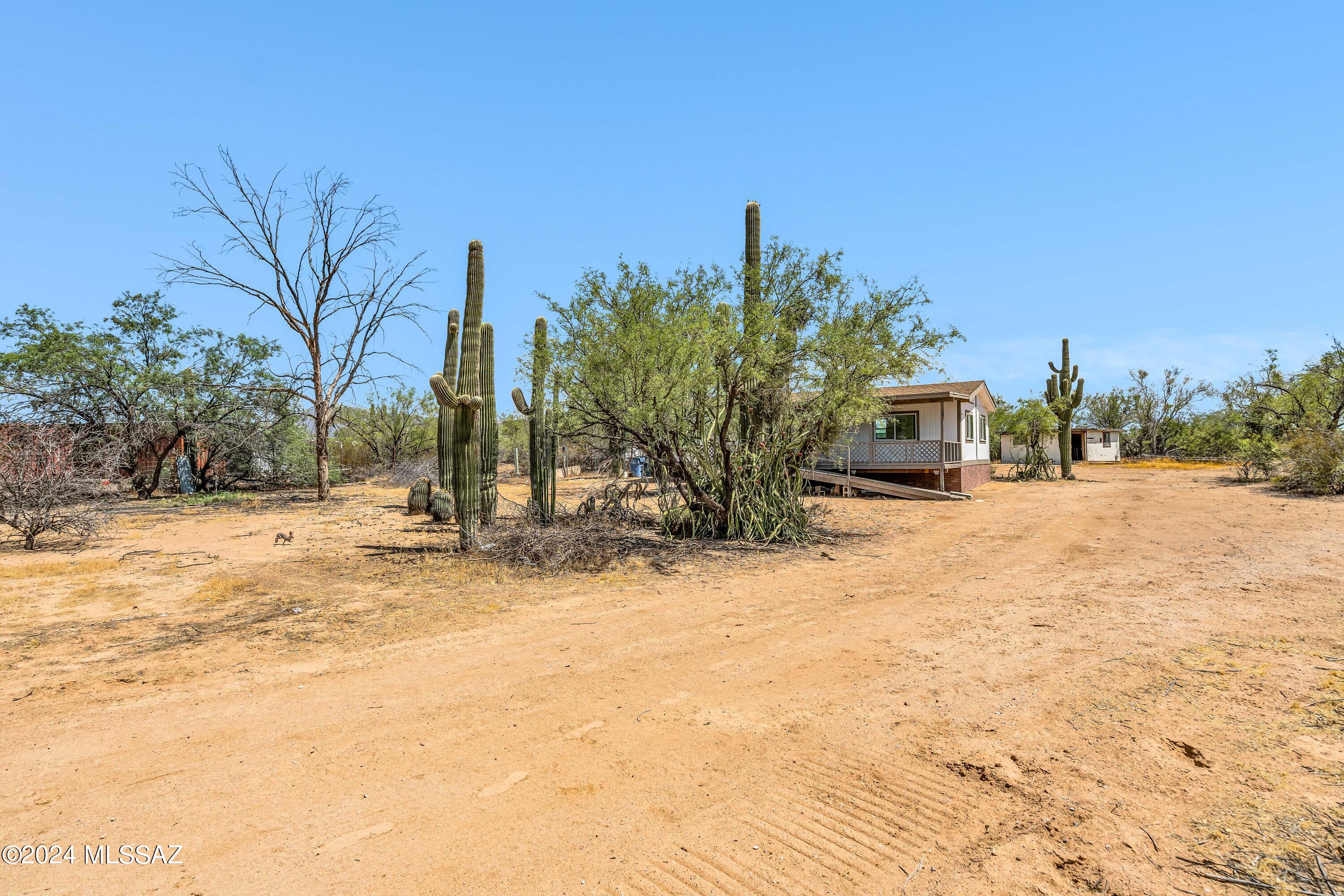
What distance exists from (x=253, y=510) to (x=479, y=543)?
9899mm

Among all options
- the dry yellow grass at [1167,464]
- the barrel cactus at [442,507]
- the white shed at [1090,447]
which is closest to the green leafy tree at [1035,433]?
the dry yellow grass at [1167,464]

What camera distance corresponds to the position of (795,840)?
2.97 meters

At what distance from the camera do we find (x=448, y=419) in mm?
15891

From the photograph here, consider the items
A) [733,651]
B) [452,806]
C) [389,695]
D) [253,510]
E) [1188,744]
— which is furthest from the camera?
[253,510]

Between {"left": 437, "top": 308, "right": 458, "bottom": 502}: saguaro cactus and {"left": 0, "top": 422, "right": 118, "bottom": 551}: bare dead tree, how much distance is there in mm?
5946

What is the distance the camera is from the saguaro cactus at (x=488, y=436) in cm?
1050

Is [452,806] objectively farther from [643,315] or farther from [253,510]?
[253,510]

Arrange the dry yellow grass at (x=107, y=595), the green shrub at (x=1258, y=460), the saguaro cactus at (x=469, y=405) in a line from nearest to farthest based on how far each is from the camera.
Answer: the dry yellow grass at (x=107, y=595), the saguaro cactus at (x=469, y=405), the green shrub at (x=1258, y=460)

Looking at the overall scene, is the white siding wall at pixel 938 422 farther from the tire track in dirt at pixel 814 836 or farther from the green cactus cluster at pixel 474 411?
the tire track in dirt at pixel 814 836

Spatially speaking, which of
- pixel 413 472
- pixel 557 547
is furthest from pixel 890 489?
A: pixel 413 472

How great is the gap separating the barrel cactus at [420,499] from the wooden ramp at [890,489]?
Result: 37.0 feet

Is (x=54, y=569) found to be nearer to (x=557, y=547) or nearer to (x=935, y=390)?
(x=557, y=547)

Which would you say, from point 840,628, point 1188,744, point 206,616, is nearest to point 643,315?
point 840,628

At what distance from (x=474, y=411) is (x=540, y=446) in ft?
6.74
